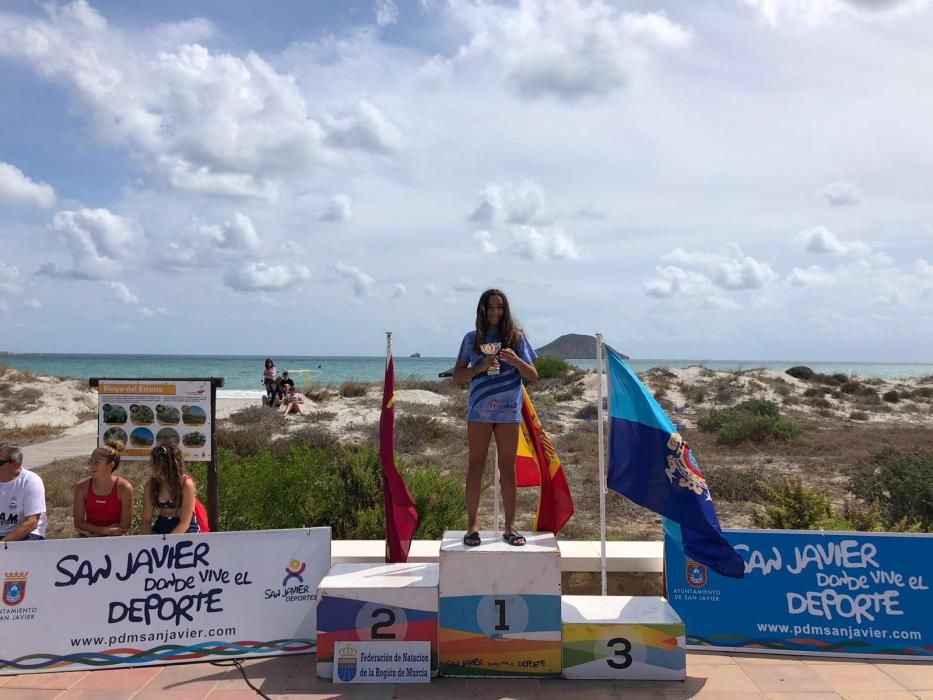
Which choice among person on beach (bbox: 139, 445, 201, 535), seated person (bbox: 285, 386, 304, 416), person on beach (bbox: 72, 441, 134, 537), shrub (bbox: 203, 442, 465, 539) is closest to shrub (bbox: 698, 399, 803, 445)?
shrub (bbox: 203, 442, 465, 539)

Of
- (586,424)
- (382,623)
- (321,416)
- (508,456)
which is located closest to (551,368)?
(586,424)

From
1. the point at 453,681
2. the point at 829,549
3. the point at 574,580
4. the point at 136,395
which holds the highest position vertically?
the point at 136,395

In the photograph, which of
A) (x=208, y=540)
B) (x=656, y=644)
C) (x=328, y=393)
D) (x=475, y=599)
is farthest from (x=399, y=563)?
(x=328, y=393)

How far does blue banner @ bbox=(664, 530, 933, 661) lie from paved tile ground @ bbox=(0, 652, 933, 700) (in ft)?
0.59

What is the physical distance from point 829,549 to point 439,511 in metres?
3.83

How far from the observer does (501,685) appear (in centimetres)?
443

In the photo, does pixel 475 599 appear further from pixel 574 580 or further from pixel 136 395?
pixel 136 395

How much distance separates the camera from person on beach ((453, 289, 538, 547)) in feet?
16.2

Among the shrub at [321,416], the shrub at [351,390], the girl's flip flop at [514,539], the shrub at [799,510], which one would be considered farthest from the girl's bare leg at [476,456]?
the shrub at [351,390]

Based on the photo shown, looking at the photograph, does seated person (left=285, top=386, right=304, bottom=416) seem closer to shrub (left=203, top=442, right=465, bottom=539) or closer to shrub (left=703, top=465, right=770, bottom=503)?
shrub (left=703, top=465, right=770, bottom=503)

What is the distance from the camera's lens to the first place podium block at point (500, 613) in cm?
455

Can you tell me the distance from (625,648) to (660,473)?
1196 millimetres

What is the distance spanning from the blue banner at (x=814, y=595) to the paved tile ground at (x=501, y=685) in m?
0.18

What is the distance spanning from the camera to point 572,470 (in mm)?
13094
